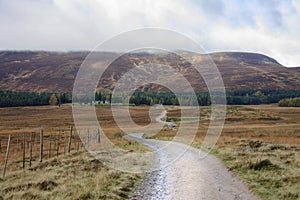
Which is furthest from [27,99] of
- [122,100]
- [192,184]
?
[192,184]

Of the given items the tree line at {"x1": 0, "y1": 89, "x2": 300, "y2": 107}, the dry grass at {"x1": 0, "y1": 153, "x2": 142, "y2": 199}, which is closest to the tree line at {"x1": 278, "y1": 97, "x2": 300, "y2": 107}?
the tree line at {"x1": 0, "y1": 89, "x2": 300, "y2": 107}

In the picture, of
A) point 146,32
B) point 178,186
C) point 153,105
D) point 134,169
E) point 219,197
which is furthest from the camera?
point 153,105

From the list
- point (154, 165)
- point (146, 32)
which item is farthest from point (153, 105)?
point (154, 165)

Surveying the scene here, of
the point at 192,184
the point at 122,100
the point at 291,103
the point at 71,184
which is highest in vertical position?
the point at 122,100

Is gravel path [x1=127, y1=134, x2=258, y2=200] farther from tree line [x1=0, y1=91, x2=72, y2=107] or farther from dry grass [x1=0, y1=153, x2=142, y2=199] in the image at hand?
tree line [x1=0, y1=91, x2=72, y2=107]

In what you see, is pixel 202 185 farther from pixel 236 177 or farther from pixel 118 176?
pixel 118 176

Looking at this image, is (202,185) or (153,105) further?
(153,105)

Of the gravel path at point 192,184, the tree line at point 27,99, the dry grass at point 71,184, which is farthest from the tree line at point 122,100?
the dry grass at point 71,184

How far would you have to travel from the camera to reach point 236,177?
54.1 feet

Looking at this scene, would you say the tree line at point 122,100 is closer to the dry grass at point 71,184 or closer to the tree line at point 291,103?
the tree line at point 291,103

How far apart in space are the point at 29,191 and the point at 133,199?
4.05 metres

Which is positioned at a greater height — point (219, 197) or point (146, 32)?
point (146, 32)

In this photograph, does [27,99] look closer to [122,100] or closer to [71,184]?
[122,100]

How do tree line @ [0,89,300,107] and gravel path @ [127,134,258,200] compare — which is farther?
tree line @ [0,89,300,107]
